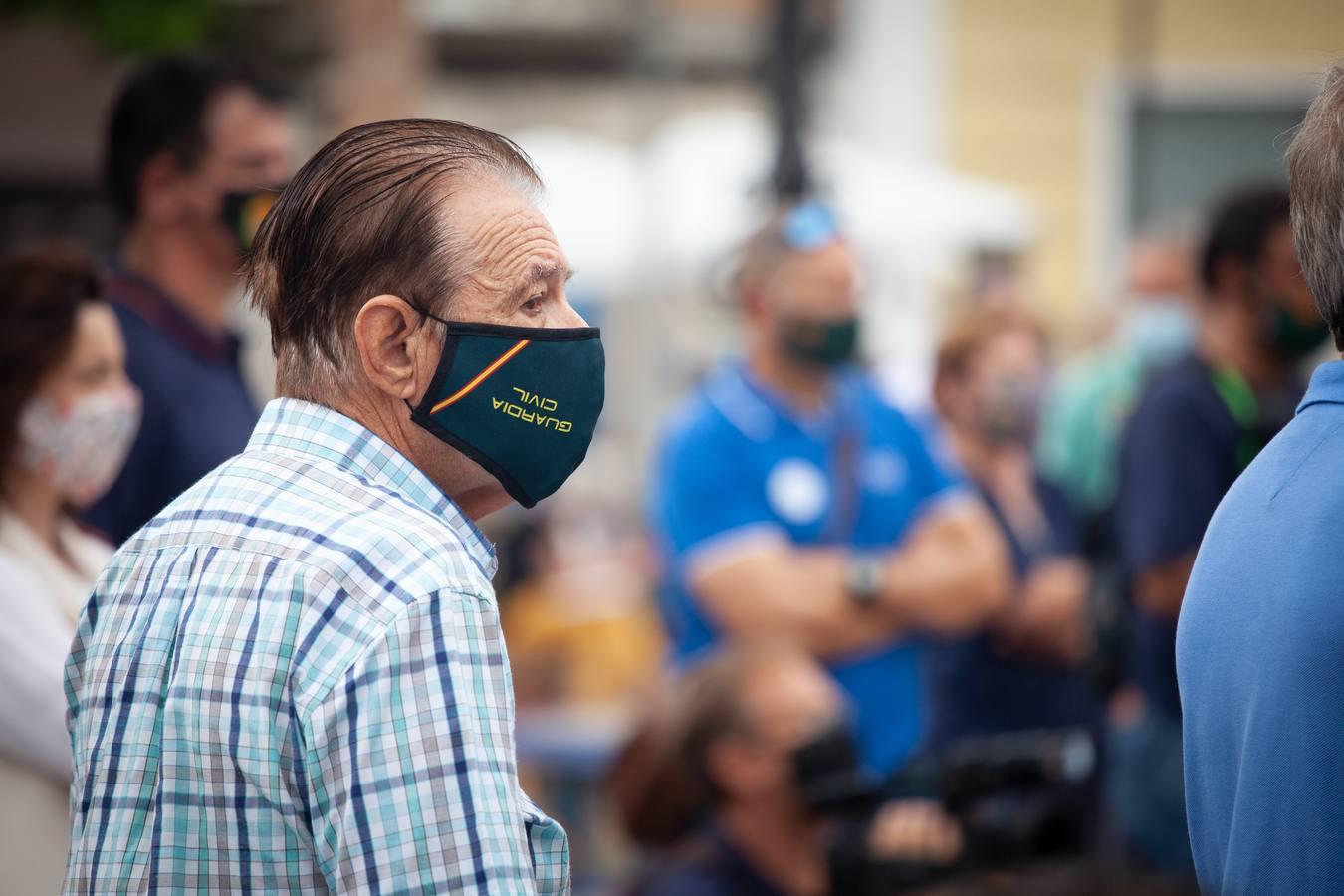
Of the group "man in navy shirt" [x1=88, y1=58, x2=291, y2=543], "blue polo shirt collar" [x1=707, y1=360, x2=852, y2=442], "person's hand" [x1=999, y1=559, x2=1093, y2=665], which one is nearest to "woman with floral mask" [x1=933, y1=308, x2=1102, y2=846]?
"person's hand" [x1=999, y1=559, x2=1093, y2=665]

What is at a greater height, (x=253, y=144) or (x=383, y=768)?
(x=253, y=144)

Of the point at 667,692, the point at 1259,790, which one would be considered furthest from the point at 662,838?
the point at 1259,790

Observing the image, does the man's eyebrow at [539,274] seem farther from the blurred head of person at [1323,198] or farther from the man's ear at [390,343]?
the blurred head of person at [1323,198]

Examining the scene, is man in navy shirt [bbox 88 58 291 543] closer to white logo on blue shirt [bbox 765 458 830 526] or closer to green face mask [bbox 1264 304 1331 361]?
white logo on blue shirt [bbox 765 458 830 526]

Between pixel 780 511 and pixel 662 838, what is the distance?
967 millimetres

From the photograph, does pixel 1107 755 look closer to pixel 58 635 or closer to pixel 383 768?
pixel 58 635

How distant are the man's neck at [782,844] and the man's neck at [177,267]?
1.53 metres

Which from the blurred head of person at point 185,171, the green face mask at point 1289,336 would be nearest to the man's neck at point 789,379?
the green face mask at point 1289,336

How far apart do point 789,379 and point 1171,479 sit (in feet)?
3.46

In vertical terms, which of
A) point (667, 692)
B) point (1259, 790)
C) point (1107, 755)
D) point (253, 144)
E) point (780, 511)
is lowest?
point (1107, 755)

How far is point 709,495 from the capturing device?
162 inches

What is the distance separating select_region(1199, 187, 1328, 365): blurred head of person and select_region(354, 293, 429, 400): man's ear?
297cm

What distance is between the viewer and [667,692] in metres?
3.67

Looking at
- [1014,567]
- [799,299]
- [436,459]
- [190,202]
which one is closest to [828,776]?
[799,299]
